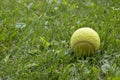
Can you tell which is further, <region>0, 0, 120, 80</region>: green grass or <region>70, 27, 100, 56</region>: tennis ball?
<region>70, 27, 100, 56</region>: tennis ball

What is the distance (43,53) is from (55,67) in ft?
0.86

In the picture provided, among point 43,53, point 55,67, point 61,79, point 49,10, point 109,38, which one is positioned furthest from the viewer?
point 49,10

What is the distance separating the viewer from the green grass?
2.46 metres

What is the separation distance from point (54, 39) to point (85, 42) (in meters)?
0.54

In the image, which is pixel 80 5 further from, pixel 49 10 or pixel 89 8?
pixel 49 10

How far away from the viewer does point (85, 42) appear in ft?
8.55

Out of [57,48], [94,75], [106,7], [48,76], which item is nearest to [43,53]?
[57,48]

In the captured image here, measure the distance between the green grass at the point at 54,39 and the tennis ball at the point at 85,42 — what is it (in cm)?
8

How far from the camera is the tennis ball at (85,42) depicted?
2.60m

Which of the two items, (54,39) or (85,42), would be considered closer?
(85,42)

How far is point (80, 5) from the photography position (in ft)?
12.8

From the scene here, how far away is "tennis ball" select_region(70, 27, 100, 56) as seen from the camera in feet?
8.54

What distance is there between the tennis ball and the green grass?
0.08 meters

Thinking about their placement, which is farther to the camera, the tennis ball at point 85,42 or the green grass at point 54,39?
the tennis ball at point 85,42
